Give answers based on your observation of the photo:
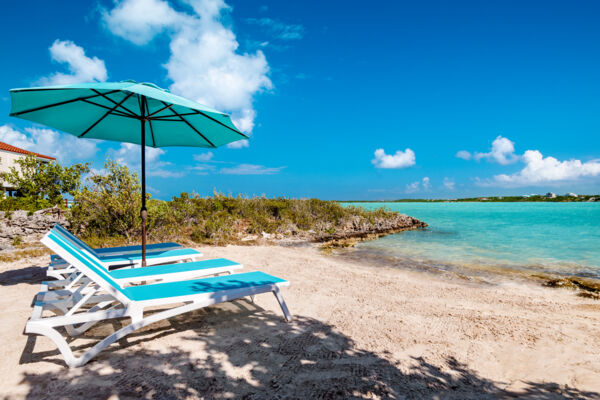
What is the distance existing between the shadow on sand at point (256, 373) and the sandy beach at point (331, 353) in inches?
0.4

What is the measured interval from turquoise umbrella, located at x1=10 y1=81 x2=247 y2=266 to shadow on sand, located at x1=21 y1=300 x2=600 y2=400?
7.25ft

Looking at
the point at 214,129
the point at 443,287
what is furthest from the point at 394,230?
the point at 214,129

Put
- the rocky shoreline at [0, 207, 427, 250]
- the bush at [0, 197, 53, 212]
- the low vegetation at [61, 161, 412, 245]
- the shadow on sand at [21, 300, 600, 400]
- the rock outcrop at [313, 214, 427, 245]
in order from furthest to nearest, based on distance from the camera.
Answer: the rock outcrop at [313, 214, 427, 245], the bush at [0, 197, 53, 212], the low vegetation at [61, 161, 412, 245], the rocky shoreline at [0, 207, 427, 250], the shadow on sand at [21, 300, 600, 400]

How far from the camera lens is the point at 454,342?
10.7 ft

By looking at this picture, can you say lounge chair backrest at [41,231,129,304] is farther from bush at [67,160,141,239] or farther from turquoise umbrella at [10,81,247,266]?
bush at [67,160,141,239]

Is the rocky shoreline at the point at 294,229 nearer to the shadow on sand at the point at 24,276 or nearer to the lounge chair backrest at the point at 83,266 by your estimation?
the shadow on sand at the point at 24,276

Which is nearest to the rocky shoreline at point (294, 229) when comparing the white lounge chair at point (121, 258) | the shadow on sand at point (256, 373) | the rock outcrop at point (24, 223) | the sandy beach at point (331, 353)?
the rock outcrop at point (24, 223)

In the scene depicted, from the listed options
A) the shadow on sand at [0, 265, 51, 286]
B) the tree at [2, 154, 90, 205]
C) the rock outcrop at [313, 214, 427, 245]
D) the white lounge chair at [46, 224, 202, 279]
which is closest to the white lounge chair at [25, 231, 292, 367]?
the white lounge chair at [46, 224, 202, 279]

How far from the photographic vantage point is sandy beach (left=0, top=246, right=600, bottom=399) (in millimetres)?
2355

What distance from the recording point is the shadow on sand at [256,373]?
7.54 ft

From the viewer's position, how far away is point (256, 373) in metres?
2.55

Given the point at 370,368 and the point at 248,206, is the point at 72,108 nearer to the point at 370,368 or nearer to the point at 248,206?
the point at 370,368

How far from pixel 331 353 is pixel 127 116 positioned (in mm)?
4682

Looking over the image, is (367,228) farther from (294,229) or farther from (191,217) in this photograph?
(191,217)
